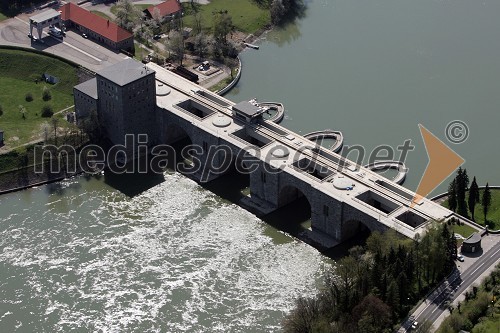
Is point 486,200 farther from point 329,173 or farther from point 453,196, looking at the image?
point 329,173

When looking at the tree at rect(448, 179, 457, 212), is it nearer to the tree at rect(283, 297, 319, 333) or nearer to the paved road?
the paved road

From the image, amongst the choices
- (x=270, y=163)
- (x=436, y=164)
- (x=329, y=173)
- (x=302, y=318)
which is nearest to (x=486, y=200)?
(x=436, y=164)

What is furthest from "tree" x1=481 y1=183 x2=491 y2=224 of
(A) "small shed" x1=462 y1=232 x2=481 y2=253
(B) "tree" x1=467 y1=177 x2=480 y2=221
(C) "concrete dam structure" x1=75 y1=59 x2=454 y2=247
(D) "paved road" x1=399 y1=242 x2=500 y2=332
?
(A) "small shed" x1=462 y1=232 x2=481 y2=253

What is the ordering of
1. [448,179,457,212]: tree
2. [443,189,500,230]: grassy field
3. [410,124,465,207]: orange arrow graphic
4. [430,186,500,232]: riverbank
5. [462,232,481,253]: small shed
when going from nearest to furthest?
[462,232,481,253]: small shed, [430,186,500,232]: riverbank, [443,189,500,230]: grassy field, [448,179,457,212]: tree, [410,124,465,207]: orange arrow graphic

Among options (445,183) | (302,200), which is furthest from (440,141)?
(302,200)

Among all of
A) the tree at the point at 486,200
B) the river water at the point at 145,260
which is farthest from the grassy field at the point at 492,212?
the river water at the point at 145,260

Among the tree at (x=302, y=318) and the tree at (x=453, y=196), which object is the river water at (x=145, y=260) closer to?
the tree at (x=302, y=318)
